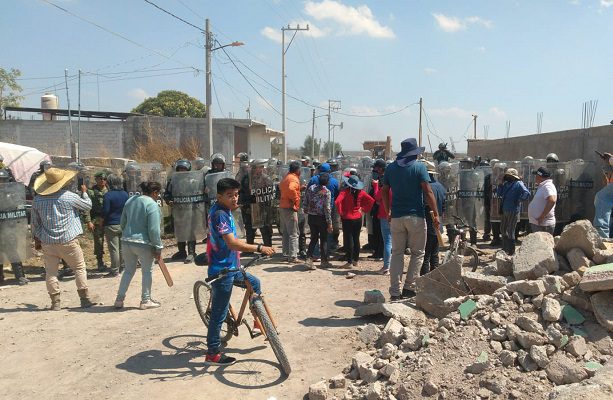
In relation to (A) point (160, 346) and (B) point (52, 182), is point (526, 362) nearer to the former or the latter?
(A) point (160, 346)

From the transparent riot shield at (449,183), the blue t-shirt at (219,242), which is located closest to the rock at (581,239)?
the blue t-shirt at (219,242)

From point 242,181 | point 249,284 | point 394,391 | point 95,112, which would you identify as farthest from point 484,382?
point 95,112

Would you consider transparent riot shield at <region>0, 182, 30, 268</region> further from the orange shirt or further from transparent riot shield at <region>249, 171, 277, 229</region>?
the orange shirt

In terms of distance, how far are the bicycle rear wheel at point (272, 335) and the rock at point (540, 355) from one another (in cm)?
198

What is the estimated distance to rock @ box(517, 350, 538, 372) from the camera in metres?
3.73

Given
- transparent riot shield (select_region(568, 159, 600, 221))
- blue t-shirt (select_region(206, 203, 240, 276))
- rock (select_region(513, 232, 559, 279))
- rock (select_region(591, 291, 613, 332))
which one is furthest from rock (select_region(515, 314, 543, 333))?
transparent riot shield (select_region(568, 159, 600, 221))

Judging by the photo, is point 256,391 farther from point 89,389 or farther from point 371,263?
point 371,263

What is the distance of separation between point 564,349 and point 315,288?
3.69 m

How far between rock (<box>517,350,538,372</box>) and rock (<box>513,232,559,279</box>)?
1.40 metres

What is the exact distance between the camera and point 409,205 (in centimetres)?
573

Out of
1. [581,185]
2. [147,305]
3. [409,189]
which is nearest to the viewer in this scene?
[409,189]

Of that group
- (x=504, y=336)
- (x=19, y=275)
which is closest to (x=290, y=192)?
(x=19, y=275)

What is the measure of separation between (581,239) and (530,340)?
5.93ft

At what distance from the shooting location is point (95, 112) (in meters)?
29.9
